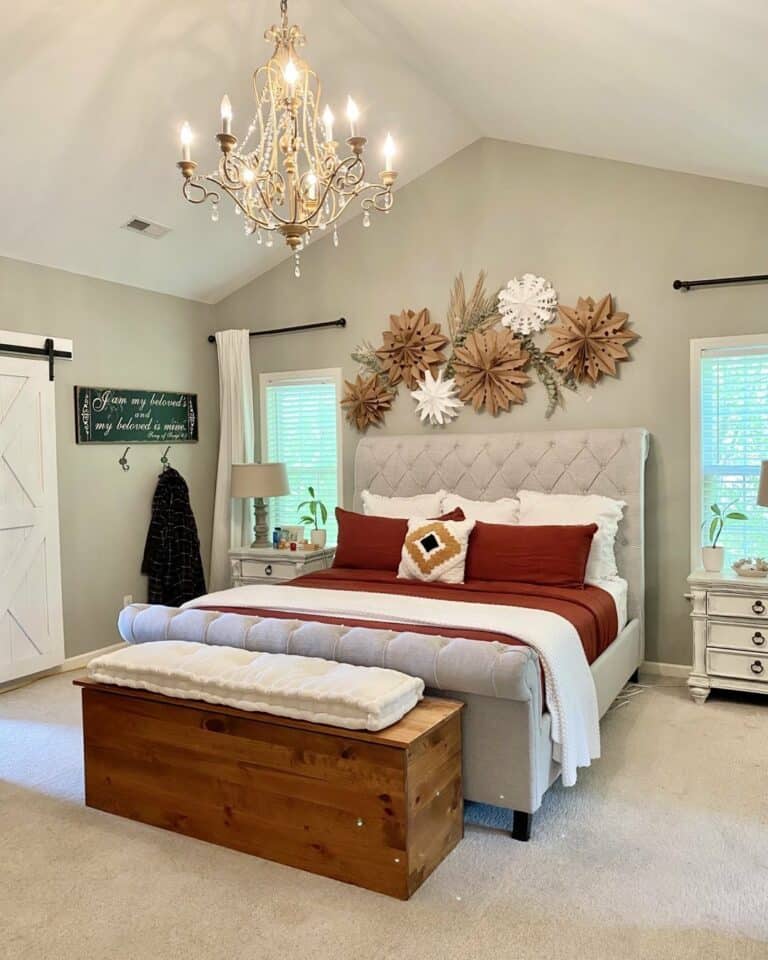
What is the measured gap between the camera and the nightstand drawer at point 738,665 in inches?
155

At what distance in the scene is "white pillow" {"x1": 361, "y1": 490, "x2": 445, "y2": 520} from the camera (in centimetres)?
467

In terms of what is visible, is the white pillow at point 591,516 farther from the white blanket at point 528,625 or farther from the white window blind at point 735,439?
the white blanket at point 528,625

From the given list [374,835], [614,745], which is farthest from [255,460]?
[374,835]

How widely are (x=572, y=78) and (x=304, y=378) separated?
281 cm

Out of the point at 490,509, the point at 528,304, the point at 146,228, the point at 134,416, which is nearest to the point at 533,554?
the point at 490,509

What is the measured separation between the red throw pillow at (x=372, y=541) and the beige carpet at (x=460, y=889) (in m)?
1.59

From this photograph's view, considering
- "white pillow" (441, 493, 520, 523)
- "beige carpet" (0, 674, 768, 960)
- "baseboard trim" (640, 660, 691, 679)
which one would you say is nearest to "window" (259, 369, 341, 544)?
"white pillow" (441, 493, 520, 523)

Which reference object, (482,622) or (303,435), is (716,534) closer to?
(482,622)

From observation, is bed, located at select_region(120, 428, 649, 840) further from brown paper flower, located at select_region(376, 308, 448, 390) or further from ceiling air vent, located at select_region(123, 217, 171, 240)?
ceiling air vent, located at select_region(123, 217, 171, 240)

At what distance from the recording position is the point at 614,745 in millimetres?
3561

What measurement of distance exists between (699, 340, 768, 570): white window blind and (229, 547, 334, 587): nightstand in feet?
7.92

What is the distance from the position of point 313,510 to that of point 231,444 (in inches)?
32.4

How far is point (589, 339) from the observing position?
458cm

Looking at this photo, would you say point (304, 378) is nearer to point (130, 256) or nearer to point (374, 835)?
point (130, 256)
